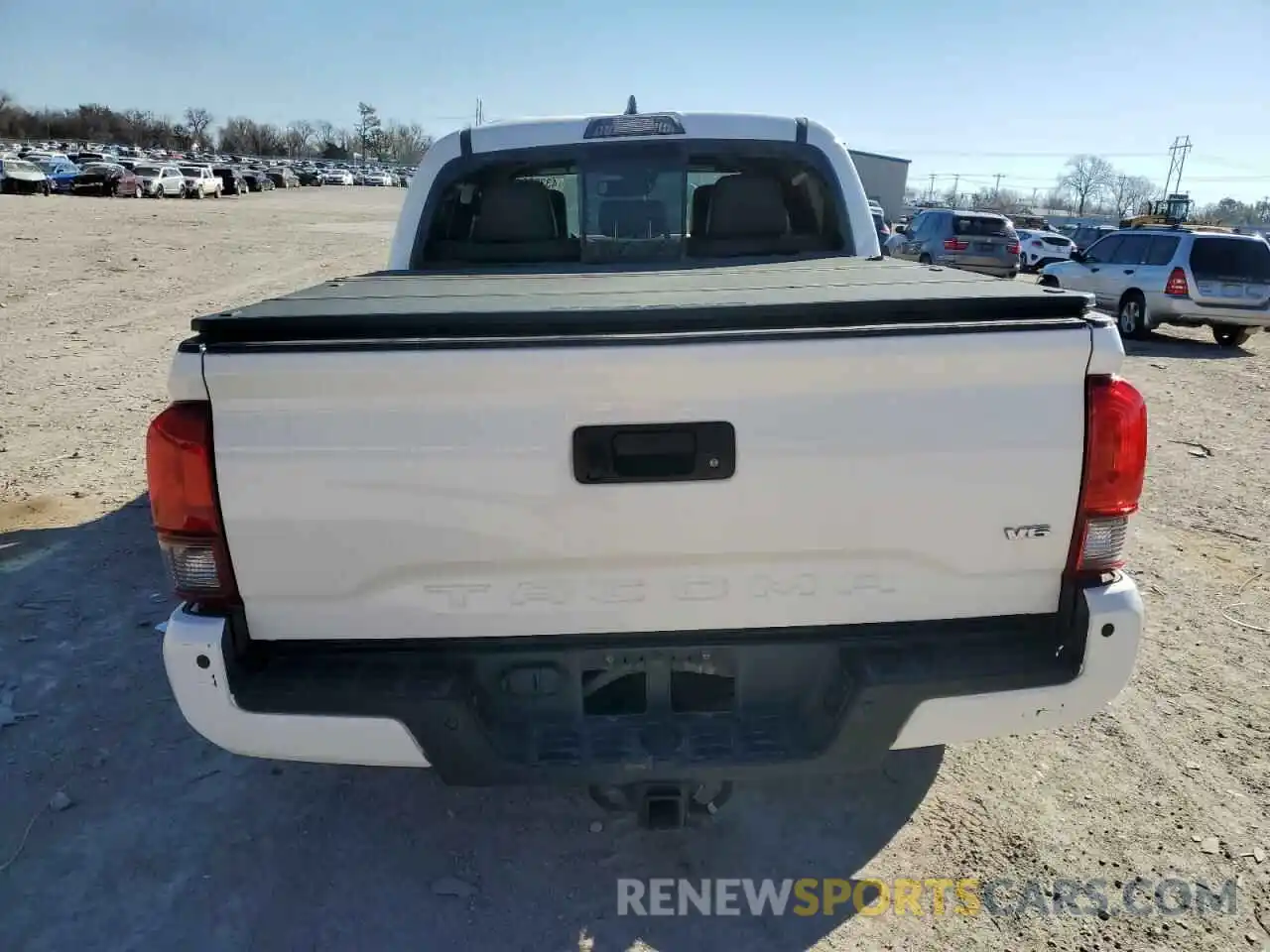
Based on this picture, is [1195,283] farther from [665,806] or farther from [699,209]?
[665,806]

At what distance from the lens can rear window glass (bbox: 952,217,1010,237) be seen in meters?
21.6

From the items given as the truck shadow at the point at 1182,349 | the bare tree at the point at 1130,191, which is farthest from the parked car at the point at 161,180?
the bare tree at the point at 1130,191

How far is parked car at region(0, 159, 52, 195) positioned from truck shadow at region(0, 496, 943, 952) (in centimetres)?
4374

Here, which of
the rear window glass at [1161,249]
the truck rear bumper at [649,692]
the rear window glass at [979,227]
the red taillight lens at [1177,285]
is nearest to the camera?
the truck rear bumper at [649,692]

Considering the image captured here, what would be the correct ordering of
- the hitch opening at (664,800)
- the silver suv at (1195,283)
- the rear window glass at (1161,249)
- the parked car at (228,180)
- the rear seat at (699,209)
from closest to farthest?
the hitch opening at (664,800)
the rear seat at (699,209)
the silver suv at (1195,283)
the rear window glass at (1161,249)
the parked car at (228,180)

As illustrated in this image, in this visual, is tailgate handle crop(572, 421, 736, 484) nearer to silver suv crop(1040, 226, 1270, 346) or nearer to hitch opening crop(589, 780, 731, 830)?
hitch opening crop(589, 780, 731, 830)

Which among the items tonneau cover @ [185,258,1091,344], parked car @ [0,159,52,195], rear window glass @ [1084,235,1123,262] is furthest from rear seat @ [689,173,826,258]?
parked car @ [0,159,52,195]

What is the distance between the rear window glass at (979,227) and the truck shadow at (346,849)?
20.7 m

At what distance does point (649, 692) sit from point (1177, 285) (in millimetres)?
14461

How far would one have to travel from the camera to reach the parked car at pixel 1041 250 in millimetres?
29406

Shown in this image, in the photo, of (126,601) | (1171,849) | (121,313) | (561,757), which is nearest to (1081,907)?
(1171,849)

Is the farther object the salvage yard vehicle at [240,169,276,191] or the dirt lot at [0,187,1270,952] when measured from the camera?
the salvage yard vehicle at [240,169,276,191]

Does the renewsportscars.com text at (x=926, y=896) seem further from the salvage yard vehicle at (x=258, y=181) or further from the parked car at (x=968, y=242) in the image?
the salvage yard vehicle at (x=258, y=181)

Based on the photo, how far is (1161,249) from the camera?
1425 cm
